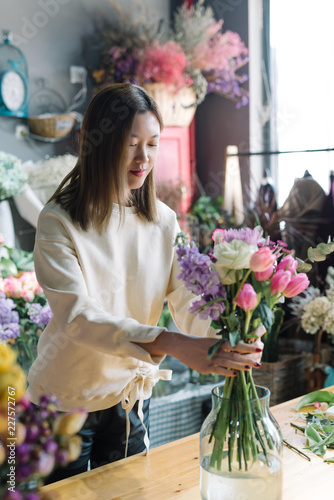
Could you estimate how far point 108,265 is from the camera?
131 cm

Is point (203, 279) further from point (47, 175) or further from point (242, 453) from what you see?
point (47, 175)

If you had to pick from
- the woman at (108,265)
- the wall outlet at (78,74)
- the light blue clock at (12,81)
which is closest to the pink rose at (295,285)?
the woman at (108,265)

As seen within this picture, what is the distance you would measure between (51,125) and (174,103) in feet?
2.56

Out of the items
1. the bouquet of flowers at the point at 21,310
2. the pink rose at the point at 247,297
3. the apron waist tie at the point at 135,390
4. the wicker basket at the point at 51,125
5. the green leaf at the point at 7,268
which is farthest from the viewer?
the wicker basket at the point at 51,125

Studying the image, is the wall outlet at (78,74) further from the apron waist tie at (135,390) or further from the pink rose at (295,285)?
the pink rose at (295,285)

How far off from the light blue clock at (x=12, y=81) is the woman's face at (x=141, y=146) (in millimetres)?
2047

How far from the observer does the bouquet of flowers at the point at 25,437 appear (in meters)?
0.53

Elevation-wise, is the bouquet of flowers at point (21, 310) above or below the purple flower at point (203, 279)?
below

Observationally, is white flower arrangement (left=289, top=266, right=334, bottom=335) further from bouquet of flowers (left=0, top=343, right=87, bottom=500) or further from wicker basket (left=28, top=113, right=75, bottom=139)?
bouquet of flowers (left=0, top=343, right=87, bottom=500)

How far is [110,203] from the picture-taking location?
130 centimetres

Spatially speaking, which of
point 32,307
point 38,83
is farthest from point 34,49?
point 32,307

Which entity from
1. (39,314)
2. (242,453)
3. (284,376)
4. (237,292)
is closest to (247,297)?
(237,292)

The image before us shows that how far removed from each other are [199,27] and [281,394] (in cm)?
230

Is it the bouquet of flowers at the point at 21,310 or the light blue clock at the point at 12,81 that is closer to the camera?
the bouquet of flowers at the point at 21,310
